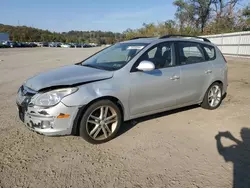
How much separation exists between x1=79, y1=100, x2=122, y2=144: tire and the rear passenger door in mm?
1482

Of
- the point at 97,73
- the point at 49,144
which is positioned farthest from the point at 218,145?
the point at 49,144

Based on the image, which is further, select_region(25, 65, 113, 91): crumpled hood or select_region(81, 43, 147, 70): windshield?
select_region(81, 43, 147, 70): windshield

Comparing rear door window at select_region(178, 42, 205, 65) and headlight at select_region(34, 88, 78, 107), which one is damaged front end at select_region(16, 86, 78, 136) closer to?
headlight at select_region(34, 88, 78, 107)

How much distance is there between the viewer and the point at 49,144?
3.29m

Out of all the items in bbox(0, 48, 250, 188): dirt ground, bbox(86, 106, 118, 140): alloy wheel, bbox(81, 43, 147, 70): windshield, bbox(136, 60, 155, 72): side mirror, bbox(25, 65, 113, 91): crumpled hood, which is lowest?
bbox(0, 48, 250, 188): dirt ground

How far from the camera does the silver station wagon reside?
117 inches

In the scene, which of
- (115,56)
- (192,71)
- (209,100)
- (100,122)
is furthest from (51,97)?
(209,100)

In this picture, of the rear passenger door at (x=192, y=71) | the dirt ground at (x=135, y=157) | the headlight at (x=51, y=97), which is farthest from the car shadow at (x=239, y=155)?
the headlight at (x=51, y=97)

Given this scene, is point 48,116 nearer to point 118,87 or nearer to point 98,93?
point 98,93

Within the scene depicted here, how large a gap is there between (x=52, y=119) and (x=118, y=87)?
109 cm

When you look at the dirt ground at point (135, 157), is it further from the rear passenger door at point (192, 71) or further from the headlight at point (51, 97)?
the headlight at point (51, 97)

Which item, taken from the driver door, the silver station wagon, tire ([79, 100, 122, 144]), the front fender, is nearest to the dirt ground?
tire ([79, 100, 122, 144])

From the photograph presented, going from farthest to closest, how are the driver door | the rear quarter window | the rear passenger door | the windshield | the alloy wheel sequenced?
the rear quarter window
the rear passenger door
the windshield
the driver door
the alloy wheel

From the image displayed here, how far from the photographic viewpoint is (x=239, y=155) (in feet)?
9.77
